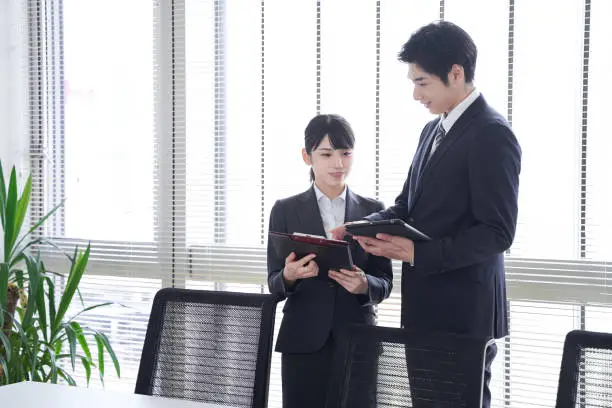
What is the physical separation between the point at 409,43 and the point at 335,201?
66 cm

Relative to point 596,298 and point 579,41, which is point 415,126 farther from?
point 596,298

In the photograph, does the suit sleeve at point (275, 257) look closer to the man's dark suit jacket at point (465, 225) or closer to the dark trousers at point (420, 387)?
the man's dark suit jacket at point (465, 225)

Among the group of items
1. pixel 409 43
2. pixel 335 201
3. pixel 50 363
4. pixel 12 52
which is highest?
pixel 12 52

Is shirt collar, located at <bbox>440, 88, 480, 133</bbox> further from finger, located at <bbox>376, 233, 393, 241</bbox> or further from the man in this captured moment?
finger, located at <bbox>376, 233, 393, 241</bbox>

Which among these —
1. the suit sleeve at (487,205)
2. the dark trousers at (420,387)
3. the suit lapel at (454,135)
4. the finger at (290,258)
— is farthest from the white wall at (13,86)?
the dark trousers at (420,387)

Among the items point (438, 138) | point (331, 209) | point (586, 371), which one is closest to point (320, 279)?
point (331, 209)

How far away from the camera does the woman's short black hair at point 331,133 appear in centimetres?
272

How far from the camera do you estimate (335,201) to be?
2.75 metres

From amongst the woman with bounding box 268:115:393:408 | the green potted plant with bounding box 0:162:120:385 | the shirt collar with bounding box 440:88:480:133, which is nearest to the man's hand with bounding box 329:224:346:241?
the woman with bounding box 268:115:393:408

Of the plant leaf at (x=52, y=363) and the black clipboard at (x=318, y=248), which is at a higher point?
the black clipboard at (x=318, y=248)

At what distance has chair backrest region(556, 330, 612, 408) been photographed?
1.65 meters

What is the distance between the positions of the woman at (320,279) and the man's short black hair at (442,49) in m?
Answer: 0.47

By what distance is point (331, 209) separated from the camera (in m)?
2.74

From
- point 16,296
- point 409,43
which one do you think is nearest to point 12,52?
point 16,296
